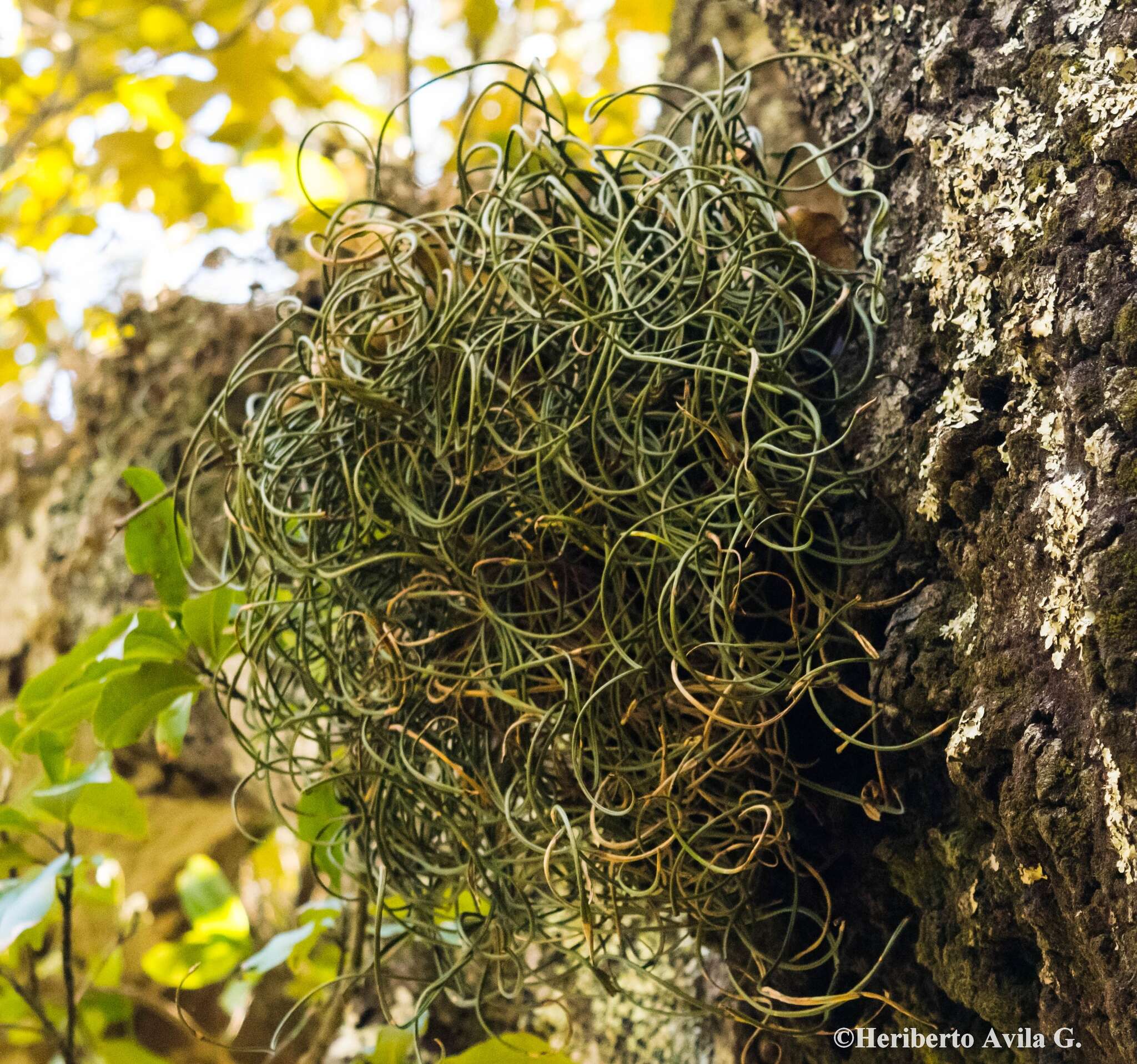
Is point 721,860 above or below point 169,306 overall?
below

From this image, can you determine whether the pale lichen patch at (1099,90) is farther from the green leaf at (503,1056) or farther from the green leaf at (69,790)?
the green leaf at (69,790)

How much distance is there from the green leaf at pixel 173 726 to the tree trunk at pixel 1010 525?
1.38ft

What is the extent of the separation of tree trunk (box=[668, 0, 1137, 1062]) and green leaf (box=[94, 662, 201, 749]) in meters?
0.44

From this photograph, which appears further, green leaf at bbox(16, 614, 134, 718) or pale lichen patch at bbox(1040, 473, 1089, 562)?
green leaf at bbox(16, 614, 134, 718)

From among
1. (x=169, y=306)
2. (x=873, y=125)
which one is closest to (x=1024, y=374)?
(x=873, y=125)

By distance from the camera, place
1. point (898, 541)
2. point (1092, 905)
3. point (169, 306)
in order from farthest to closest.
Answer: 1. point (169, 306)
2. point (898, 541)
3. point (1092, 905)

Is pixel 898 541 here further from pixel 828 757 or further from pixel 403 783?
pixel 403 783

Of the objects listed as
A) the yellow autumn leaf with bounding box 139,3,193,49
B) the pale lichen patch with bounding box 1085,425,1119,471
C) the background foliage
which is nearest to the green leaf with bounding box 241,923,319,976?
the background foliage

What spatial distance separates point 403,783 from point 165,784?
0.65m

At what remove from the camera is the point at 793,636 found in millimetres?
444

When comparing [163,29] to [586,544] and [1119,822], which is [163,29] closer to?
[586,544]

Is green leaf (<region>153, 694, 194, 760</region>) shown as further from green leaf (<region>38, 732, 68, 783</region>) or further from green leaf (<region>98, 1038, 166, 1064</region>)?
green leaf (<region>98, 1038, 166, 1064</region>)

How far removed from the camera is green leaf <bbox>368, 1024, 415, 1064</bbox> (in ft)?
2.05

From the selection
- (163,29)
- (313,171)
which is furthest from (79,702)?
(163,29)
